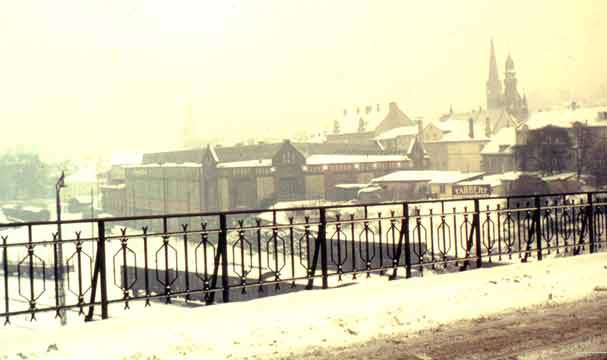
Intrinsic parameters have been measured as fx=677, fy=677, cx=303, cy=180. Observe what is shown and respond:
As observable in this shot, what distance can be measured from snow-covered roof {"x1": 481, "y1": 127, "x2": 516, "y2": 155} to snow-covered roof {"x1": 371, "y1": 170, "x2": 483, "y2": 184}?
2.52 m

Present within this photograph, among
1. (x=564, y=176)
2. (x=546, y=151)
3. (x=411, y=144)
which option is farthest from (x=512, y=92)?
(x=564, y=176)

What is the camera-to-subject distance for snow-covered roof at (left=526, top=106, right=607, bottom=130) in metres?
51.9

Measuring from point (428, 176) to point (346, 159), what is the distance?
7.81 m

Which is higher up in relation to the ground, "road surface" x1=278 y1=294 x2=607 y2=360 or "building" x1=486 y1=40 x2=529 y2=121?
"building" x1=486 y1=40 x2=529 y2=121

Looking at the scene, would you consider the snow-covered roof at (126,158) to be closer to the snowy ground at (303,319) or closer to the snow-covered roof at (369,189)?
the snow-covered roof at (369,189)

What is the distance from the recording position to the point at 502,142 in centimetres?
5994

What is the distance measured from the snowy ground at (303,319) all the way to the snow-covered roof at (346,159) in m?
53.3

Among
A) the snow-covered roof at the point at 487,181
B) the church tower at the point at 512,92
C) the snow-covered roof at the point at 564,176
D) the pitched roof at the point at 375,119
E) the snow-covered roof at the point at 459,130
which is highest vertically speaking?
the church tower at the point at 512,92

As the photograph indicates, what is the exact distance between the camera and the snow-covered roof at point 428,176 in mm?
59312

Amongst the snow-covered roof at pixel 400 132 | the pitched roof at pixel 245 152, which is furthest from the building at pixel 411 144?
the pitched roof at pixel 245 152

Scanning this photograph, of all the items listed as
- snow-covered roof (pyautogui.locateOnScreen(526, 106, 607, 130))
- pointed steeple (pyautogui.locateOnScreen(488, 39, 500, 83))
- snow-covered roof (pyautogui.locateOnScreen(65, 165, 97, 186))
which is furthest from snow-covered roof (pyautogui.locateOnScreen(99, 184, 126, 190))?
snow-covered roof (pyautogui.locateOnScreen(526, 106, 607, 130))

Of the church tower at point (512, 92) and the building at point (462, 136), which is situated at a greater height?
the church tower at point (512, 92)

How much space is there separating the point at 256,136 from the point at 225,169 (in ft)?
17.7

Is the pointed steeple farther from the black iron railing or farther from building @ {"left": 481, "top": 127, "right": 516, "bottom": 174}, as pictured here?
the black iron railing
